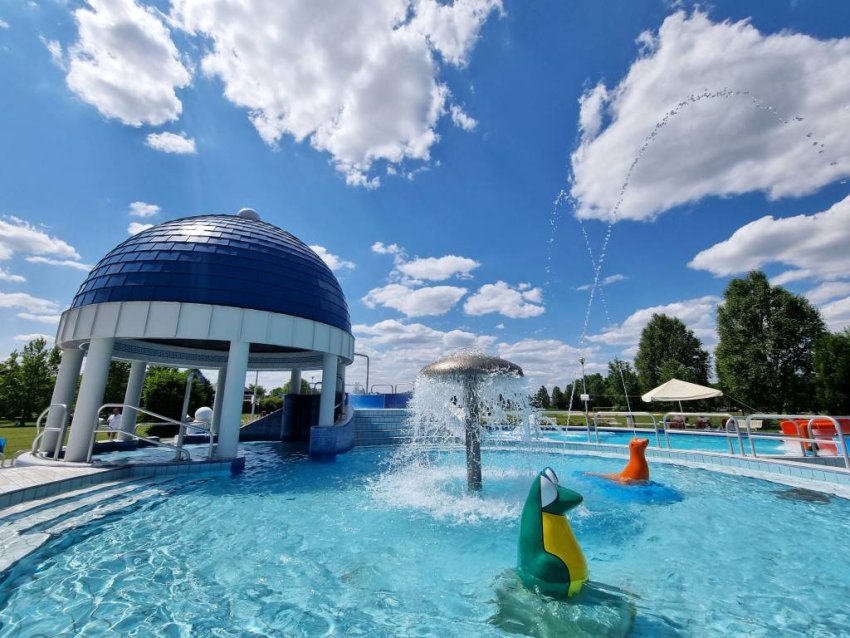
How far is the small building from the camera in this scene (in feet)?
42.1

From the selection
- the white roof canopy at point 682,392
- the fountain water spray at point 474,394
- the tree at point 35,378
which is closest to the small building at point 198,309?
the fountain water spray at point 474,394

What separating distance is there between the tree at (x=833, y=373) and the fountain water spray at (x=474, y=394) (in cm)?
2938

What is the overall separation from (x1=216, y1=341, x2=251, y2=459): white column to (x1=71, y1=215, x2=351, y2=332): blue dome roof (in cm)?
243

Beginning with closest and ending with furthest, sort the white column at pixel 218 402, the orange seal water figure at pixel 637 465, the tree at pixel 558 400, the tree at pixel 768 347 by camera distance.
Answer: the orange seal water figure at pixel 637 465, the white column at pixel 218 402, the tree at pixel 768 347, the tree at pixel 558 400

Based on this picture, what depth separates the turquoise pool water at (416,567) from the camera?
3.84 m

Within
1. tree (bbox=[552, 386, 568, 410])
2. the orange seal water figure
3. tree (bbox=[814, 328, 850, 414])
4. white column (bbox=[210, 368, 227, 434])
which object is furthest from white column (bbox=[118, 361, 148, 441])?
tree (bbox=[552, 386, 568, 410])

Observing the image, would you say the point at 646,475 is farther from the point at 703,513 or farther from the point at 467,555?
the point at 467,555

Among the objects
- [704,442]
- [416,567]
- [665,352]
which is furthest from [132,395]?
[665,352]

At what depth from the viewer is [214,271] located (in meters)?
14.5

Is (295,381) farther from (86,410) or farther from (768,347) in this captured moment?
(768,347)

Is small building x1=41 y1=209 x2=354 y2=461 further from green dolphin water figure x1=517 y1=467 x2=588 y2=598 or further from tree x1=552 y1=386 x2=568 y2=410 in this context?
tree x1=552 y1=386 x2=568 y2=410

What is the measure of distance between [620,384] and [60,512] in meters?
56.3

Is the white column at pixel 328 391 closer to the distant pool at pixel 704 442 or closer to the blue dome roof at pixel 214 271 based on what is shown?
the blue dome roof at pixel 214 271

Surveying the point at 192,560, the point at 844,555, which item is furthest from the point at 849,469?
the point at 192,560
